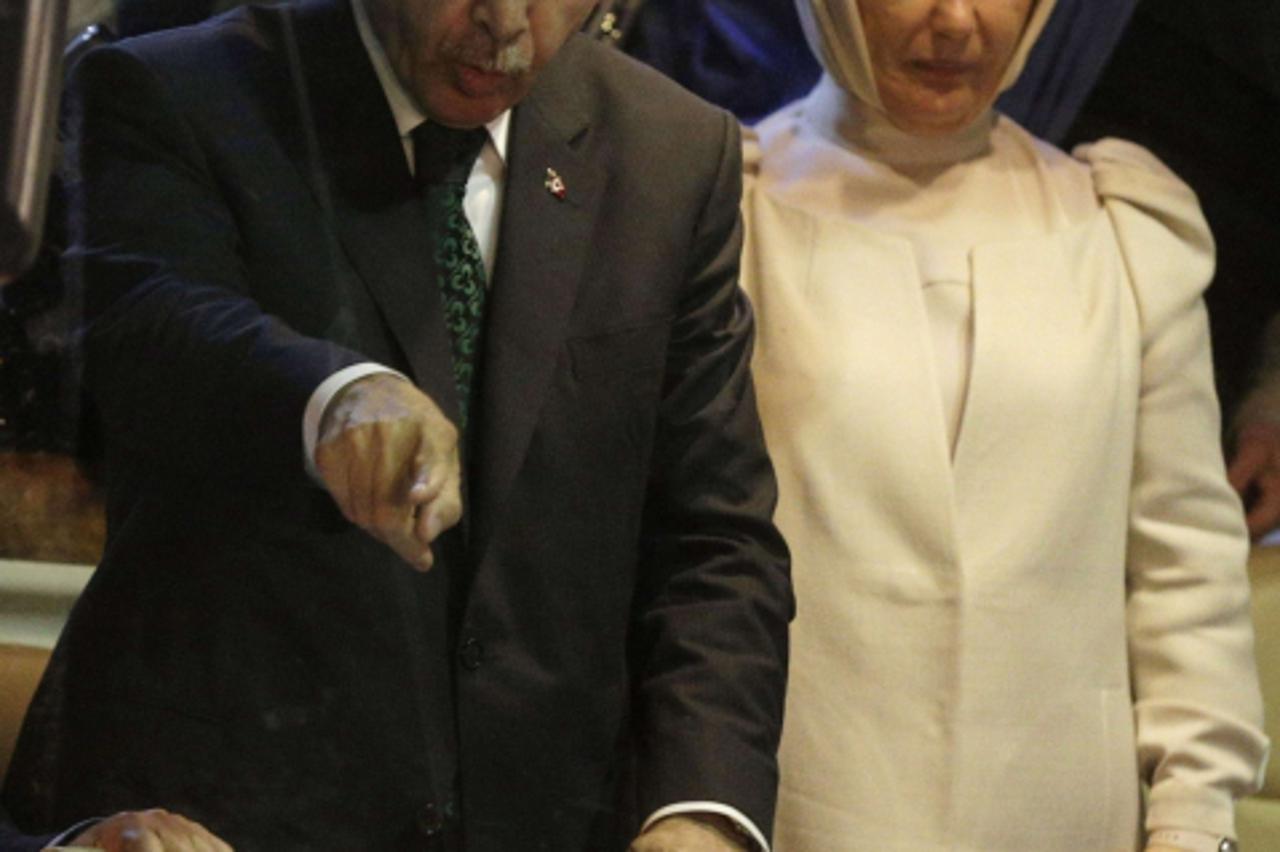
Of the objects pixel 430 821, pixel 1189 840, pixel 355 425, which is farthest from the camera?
pixel 1189 840

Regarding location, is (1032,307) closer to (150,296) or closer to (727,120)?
(727,120)

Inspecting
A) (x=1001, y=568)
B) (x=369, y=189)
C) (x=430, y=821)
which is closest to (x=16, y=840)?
(x=430, y=821)

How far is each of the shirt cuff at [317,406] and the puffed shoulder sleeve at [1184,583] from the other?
2.08 ft

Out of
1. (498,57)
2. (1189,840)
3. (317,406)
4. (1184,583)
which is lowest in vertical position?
(1189,840)

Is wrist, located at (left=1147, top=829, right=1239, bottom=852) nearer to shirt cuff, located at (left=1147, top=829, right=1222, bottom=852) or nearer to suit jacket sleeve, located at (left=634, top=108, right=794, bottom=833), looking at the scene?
shirt cuff, located at (left=1147, top=829, right=1222, bottom=852)

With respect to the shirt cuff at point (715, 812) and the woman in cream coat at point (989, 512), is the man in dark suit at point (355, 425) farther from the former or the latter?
the woman in cream coat at point (989, 512)

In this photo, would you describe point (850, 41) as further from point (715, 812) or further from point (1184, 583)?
point (715, 812)

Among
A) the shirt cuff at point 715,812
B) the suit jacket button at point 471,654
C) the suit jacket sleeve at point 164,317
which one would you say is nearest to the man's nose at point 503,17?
the suit jacket sleeve at point 164,317

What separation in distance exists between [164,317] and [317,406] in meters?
0.06

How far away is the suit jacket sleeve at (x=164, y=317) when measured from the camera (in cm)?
75

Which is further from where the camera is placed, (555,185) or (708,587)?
(708,587)

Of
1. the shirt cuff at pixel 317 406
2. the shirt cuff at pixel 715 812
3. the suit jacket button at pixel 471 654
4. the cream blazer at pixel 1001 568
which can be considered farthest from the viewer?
the cream blazer at pixel 1001 568

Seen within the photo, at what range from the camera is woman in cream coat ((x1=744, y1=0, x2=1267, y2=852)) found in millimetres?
1223

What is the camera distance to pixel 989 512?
4.07ft
